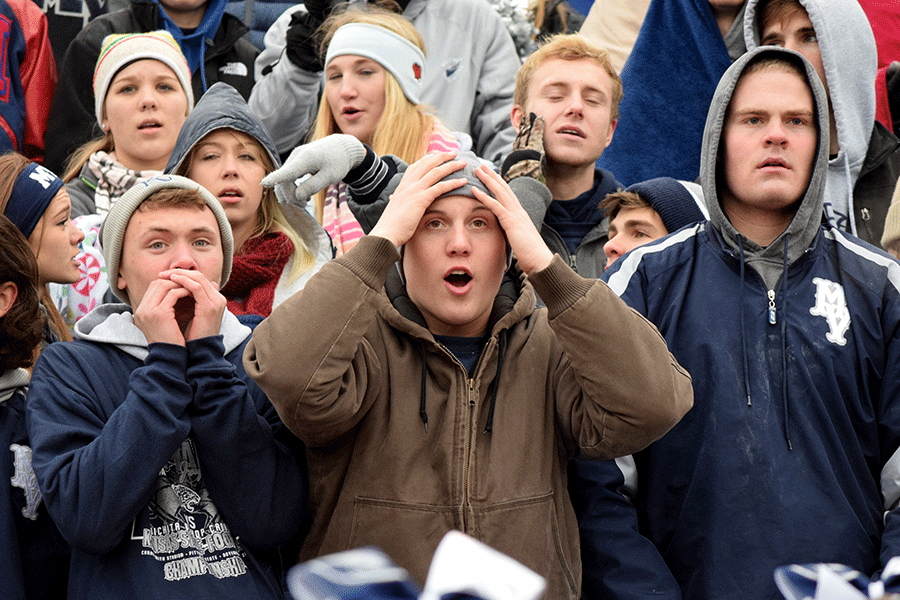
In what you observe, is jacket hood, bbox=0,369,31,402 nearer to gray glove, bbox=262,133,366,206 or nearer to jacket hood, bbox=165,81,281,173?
gray glove, bbox=262,133,366,206

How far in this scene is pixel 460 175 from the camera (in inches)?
118

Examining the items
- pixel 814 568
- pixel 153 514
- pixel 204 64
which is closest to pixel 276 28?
pixel 204 64

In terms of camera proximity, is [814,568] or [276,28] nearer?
[814,568]

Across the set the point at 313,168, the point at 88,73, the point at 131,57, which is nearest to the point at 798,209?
the point at 313,168

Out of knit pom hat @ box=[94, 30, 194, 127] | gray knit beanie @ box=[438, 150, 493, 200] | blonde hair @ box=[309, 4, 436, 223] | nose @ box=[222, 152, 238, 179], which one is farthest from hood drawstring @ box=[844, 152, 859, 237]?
knit pom hat @ box=[94, 30, 194, 127]

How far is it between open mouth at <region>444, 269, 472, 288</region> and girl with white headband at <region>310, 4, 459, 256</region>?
5.55ft

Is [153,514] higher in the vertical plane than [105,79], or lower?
lower

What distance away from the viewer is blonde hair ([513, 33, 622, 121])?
4719mm

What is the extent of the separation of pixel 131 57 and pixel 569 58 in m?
2.06

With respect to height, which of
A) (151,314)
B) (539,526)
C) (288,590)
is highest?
(151,314)

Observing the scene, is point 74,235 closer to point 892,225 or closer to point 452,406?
point 452,406

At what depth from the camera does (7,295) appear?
3.17 meters

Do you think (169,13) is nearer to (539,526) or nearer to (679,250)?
(679,250)

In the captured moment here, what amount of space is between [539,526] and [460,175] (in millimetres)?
1016
